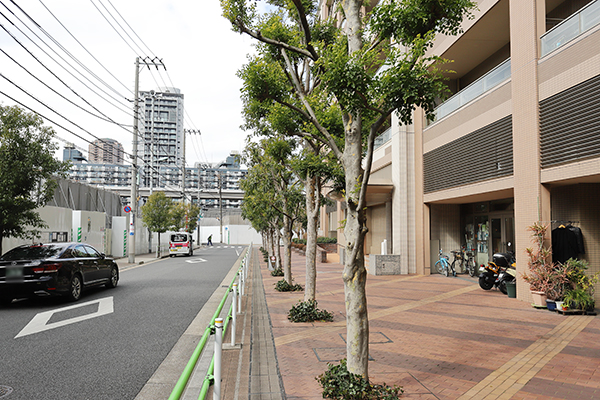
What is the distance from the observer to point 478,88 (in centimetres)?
1327

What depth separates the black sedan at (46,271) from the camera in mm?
9445

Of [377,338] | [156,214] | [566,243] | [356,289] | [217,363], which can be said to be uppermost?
[156,214]

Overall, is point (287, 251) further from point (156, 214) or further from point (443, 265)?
point (156, 214)

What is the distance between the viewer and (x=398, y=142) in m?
17.6

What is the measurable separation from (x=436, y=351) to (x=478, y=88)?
33.3ft

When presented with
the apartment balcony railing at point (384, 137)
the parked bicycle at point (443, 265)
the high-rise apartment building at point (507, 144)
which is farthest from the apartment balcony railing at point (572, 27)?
the apartment balcony railing at point (384, 137)

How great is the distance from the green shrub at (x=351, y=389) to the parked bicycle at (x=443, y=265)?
1269 cm

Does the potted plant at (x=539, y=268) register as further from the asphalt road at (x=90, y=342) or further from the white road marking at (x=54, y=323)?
the white road marking at (x=54, y=323)

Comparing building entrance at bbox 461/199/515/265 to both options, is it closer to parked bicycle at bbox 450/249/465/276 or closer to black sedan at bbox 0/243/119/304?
parked bicycle at bbox 450/249/465/276

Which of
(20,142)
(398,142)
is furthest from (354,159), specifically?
(398,142)

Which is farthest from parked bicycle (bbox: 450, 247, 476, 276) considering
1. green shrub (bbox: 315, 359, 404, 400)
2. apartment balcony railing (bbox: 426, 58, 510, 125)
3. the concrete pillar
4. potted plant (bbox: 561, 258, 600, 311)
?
green shrub (bbox: 315, 359, 404, 400)

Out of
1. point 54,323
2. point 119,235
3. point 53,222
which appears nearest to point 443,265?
point 54,323

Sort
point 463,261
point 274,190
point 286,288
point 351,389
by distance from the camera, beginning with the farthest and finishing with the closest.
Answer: point 463,261 → point 274,190 → point 286,288 → point 351,389

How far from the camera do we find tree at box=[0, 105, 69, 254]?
1148 centimetres
